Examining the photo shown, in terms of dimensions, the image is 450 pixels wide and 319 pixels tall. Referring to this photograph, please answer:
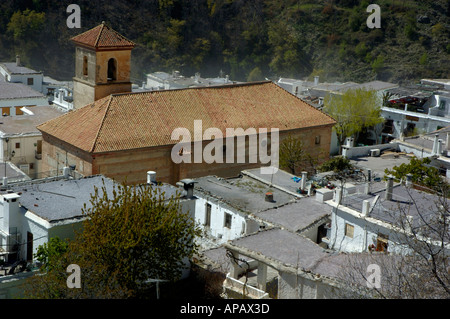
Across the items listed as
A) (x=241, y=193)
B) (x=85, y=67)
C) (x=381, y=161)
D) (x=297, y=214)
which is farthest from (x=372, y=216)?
(x=85, y=67)

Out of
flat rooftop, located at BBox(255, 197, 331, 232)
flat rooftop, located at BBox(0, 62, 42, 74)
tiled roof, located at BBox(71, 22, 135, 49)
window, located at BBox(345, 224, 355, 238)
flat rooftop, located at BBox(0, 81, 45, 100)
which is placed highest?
tiled roof, located at BBox(71, 22, 135, 49)

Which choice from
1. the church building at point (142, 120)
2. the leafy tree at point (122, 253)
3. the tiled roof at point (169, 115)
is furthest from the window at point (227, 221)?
the tiled roof at point (169, 115)

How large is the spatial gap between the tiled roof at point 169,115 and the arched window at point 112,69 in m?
2.76

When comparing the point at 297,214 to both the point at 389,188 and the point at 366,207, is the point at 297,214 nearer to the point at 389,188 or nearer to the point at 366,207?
the point at 389,188

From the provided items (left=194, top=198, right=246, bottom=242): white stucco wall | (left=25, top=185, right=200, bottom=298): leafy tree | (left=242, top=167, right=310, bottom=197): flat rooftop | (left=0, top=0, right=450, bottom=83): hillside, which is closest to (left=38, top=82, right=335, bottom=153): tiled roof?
(left=242, top=167, right=310, bottom=197): flat rooftop

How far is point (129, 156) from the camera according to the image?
33.0 meters

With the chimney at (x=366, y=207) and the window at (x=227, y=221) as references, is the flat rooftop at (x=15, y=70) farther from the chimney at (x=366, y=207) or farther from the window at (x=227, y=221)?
the chimney at (x=366, y=207)

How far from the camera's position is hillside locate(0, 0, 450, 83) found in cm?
8656

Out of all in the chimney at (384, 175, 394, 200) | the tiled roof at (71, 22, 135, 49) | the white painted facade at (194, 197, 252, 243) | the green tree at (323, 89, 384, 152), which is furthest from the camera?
the green tree at (323, 89, 384, 152)

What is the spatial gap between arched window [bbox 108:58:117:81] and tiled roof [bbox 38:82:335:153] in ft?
9.04

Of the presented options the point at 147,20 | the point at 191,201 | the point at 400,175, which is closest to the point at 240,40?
the point at 147,20

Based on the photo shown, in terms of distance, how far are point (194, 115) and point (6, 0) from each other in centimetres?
6090

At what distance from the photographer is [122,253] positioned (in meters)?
19.9

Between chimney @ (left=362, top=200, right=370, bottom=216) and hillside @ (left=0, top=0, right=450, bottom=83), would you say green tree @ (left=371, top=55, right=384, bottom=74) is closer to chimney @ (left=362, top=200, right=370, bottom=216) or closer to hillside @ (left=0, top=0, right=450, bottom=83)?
hillside @ (left=0, top=0, right=450, bottom=83)
